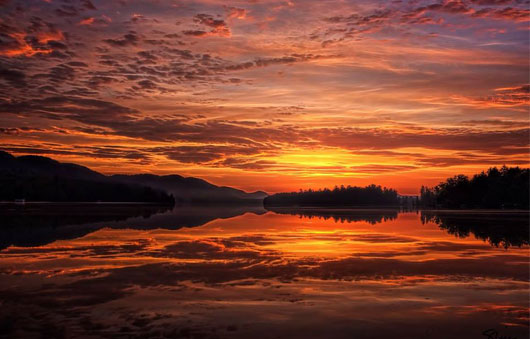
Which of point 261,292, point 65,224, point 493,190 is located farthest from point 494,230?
point 493,190

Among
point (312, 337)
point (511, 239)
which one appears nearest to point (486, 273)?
point (312, 337)

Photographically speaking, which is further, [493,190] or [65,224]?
[493,190]

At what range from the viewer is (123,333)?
40.2 ft

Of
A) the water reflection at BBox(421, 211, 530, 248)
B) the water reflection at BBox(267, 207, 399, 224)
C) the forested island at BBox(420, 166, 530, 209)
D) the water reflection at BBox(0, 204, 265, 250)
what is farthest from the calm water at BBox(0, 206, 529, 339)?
the forested island at BBox(420, 166, 530, 209)

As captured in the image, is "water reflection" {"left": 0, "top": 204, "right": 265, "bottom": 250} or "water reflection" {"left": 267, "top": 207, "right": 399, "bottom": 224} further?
"water reflection" {"left": 267, "top": 207, "right": 399, "bottom": 224}

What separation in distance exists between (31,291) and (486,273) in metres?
18.9

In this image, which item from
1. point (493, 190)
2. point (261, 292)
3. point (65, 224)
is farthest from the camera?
point (493, 190)

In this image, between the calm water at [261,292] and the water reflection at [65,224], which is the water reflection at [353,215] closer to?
the water reflection at [65,224]

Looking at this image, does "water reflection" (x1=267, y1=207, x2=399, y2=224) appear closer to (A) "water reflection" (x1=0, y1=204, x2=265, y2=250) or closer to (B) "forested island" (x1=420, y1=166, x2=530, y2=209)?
(A) "water reflection" (x1=0, y1=204, x2=265, y2=250)

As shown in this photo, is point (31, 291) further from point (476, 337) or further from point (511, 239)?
point (511, 239)

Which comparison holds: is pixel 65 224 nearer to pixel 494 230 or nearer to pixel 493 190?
pixel 494 230

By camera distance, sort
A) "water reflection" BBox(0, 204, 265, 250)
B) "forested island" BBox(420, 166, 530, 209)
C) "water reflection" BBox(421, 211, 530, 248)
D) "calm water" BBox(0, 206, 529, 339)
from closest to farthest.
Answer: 1. "calm water" BBox(0, 206, 529, 339)
2. "water reflection" BBox(0, 204, 265, 250)
3. "water reflection" BBox(421, 211, 530, 248)
4. "forested island" BBox(420, 166, 530, 209)

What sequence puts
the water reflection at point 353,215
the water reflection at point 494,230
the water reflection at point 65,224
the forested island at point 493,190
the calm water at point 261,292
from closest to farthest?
the calm water at point 261,292 < the water reflection at point 65,224 < the water reflection at point 494,230 < the water reflection at point 353,215 < the forested island at point 493,190

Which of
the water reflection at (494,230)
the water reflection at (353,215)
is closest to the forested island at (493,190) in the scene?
the water reflection at (353,215)
